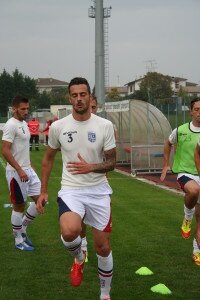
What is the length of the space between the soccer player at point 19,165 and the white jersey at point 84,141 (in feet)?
8.26

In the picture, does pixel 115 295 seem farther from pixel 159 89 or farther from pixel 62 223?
pixel 159 89

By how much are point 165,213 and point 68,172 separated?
21.3 feet

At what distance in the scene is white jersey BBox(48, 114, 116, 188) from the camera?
6.06 m

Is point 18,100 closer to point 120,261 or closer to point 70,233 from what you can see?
point 120,261

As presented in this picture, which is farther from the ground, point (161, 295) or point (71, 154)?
point (71, 154)

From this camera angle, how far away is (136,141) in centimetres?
2359

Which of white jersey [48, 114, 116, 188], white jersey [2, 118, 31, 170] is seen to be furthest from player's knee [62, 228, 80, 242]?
white jersey [2, 118, 31, 170]

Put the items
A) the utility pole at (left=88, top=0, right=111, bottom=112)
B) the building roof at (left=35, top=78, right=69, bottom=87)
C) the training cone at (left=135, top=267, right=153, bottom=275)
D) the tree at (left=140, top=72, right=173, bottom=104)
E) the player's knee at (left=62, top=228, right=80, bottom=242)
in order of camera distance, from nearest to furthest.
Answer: the player's knee at (left=62, top=228, right=80, bottom=242)
the training cone at (left=135, top=267, right=153, bottom=275)
the utility pole at (left=88, top=0, right=111, bottom=112)
the tree at (left=140, top=72, right=173, bottom=104)
the building roof at (left=35, top=78, right=69, bottom=87)

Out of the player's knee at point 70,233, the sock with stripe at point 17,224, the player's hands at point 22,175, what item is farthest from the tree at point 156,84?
the player's knee at point 70,233

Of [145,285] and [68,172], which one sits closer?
[68,172]

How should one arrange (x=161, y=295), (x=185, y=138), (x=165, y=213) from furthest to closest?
(x=165, y=213) < (x=185, y=138) < (x=161, y=295)

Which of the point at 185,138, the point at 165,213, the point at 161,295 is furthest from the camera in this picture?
the point at 165,213

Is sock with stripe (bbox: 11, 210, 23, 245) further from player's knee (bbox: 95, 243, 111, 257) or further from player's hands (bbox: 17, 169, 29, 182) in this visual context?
player's knee (bbox: 95, 243, 111, 257)

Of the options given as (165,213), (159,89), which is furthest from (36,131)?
(159,89)
